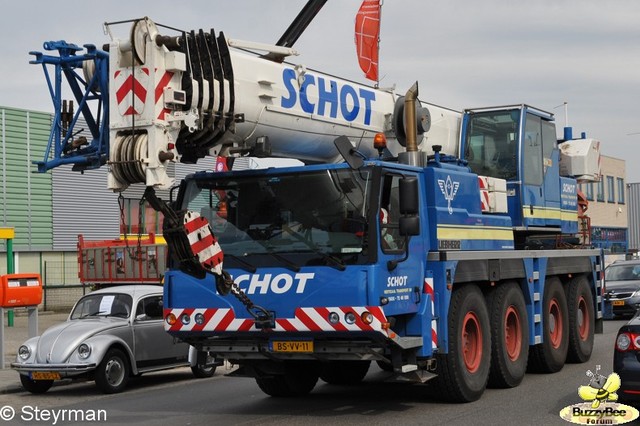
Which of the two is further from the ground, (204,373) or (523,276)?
(523,276)

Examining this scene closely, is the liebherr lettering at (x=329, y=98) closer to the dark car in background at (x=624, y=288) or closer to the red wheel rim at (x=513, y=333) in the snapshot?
the red wheel rim at (x=513, y=333)

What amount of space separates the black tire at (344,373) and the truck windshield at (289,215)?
3442 mm

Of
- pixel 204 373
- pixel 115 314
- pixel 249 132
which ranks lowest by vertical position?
pixel 204 373

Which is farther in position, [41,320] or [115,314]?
[41,320]

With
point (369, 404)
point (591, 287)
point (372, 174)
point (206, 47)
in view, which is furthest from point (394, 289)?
point (591, 287)

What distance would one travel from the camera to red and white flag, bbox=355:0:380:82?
1744 cm

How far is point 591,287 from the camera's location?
1675cm

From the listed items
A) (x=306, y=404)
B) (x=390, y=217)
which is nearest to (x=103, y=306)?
(x=306, y=404)

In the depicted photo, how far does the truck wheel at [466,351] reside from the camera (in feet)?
36.9

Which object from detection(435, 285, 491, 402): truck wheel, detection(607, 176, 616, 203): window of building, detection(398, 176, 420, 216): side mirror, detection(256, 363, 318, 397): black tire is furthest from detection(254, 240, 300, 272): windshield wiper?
detection(607, 176, 616, 203): window of building

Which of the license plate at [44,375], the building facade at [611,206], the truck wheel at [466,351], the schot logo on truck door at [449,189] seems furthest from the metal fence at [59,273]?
the building facade at [611,206]

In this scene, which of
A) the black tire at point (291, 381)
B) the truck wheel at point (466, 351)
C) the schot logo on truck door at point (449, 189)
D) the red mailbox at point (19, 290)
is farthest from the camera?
the red mailbox at point (19, 290)

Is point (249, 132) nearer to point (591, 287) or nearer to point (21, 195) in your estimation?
point (591, 287)

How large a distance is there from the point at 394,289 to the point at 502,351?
280cm
